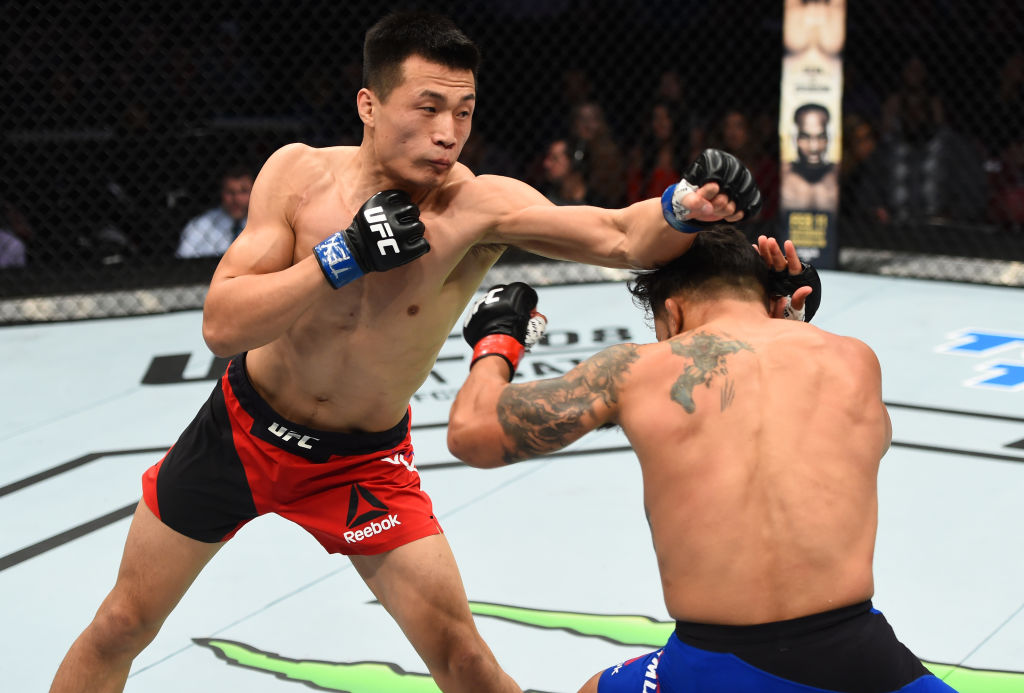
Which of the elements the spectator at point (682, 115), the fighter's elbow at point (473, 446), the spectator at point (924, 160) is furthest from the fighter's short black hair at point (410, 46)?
the spectator at point (924, 160)

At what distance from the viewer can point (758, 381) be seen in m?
1.58

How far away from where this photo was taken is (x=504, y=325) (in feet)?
6.11

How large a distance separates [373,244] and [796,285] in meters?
0.67

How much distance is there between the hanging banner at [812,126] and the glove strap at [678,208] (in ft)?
14.4

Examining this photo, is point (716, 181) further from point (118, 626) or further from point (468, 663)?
A: point (118, 626)

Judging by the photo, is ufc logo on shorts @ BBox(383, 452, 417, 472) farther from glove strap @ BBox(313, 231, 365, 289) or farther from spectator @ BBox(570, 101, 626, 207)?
spectator @ BBox(570, 101, 626, 207)

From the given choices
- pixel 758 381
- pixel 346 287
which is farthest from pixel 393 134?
pixel 758 381

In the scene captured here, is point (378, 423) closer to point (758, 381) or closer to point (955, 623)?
point (758, 381)

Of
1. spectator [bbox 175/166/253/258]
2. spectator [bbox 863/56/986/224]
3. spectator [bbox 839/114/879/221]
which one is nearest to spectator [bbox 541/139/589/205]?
spectator [bbox 839/114/879/221]

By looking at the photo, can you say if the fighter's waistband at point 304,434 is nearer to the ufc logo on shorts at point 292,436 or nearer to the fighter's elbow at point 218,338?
the ufc logo on shorts at point 292,436

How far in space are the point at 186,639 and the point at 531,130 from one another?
4795 millimetres

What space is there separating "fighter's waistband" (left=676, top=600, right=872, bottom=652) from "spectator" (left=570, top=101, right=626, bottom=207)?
192 inches

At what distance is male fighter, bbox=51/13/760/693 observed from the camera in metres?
1.96

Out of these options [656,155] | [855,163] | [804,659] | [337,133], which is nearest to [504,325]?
Answer: [804,659]
